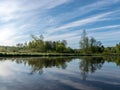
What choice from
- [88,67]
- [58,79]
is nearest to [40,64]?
[88,67]

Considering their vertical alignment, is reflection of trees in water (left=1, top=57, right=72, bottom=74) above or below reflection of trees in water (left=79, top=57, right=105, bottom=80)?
above

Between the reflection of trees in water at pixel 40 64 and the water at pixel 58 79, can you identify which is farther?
the reflection of trees in water at pixel 40 64

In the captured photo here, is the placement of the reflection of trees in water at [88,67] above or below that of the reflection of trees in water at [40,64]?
below

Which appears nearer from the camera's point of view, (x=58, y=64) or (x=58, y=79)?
(x=58, y=79)

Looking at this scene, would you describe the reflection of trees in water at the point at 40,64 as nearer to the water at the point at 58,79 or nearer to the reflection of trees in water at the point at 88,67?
the water at the point at 58,79

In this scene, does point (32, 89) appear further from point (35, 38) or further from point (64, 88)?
point (35, 38)

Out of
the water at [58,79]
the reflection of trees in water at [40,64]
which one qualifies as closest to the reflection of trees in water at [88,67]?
the water at [58,79]

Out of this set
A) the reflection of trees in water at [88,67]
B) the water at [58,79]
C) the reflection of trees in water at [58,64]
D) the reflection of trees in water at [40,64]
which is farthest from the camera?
the reflection of trees in water at [40,64]

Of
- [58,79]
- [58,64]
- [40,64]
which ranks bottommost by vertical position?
[58,79]

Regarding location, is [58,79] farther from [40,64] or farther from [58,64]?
[58,64]

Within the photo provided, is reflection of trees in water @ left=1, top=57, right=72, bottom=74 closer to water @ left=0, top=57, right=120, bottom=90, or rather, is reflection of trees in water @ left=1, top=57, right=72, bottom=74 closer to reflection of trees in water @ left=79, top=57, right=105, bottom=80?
water @ left=0, top=57, right=120, bottom=90

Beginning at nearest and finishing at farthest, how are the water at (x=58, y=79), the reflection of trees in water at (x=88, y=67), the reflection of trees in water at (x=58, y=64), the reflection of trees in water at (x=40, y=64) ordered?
the water at (x=58, y=79) < the reflection of trees in water at (x=88, y=67) < the reflection of trees in water at (x=58, y=64) < the reflection of trees in water at (x=40, y=64)

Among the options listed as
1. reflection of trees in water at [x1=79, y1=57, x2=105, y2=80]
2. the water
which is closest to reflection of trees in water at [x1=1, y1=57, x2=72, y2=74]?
the water

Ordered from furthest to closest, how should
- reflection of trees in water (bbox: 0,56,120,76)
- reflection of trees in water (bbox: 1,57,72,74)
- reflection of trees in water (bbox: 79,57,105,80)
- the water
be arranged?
reflection of trees in water (bbox: 1,57,72,74) < reflection of trees in water (bbox: 0,56,120,76) < reflection of trees in water (bbox: 79,57,105,80) < the water
